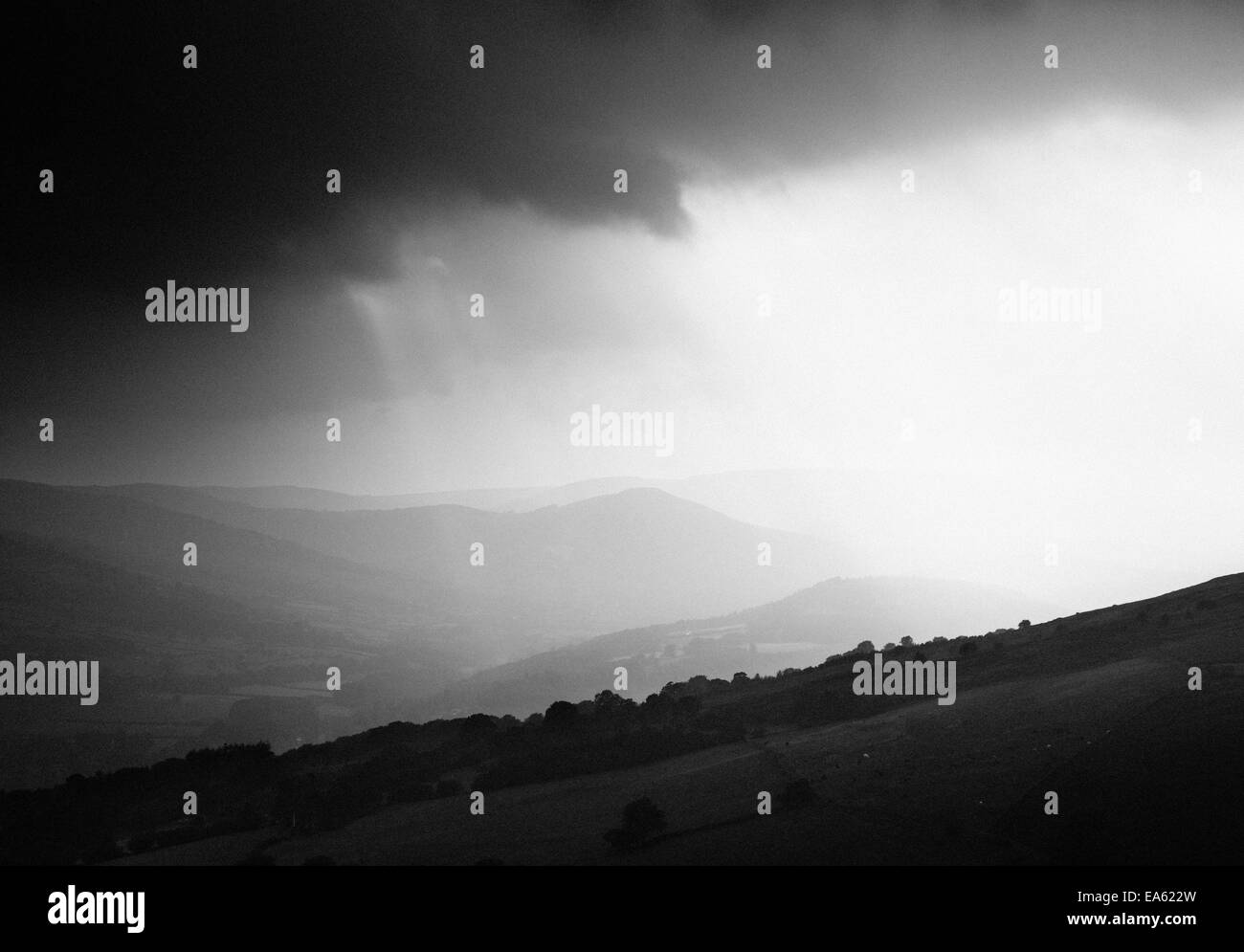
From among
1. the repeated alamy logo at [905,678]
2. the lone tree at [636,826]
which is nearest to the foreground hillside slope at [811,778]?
the lone tree at [636,826]

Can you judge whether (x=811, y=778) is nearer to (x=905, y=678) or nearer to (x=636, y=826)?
(x=636, y=826)

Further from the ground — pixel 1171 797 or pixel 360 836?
pixel 1171 797

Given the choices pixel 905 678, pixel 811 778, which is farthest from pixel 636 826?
pixel 905 678

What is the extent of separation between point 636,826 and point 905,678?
1264 inches

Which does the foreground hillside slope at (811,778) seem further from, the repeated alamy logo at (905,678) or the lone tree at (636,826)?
the repeated alamy logo at (905,678)

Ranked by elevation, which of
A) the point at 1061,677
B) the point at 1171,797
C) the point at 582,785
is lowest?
the point at 582,785

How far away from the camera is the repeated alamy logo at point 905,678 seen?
198 ft

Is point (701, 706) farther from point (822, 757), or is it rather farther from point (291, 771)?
point (291, 771)

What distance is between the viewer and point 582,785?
54406mm

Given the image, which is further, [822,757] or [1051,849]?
[822,757]

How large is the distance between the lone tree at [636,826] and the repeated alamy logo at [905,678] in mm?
25433
